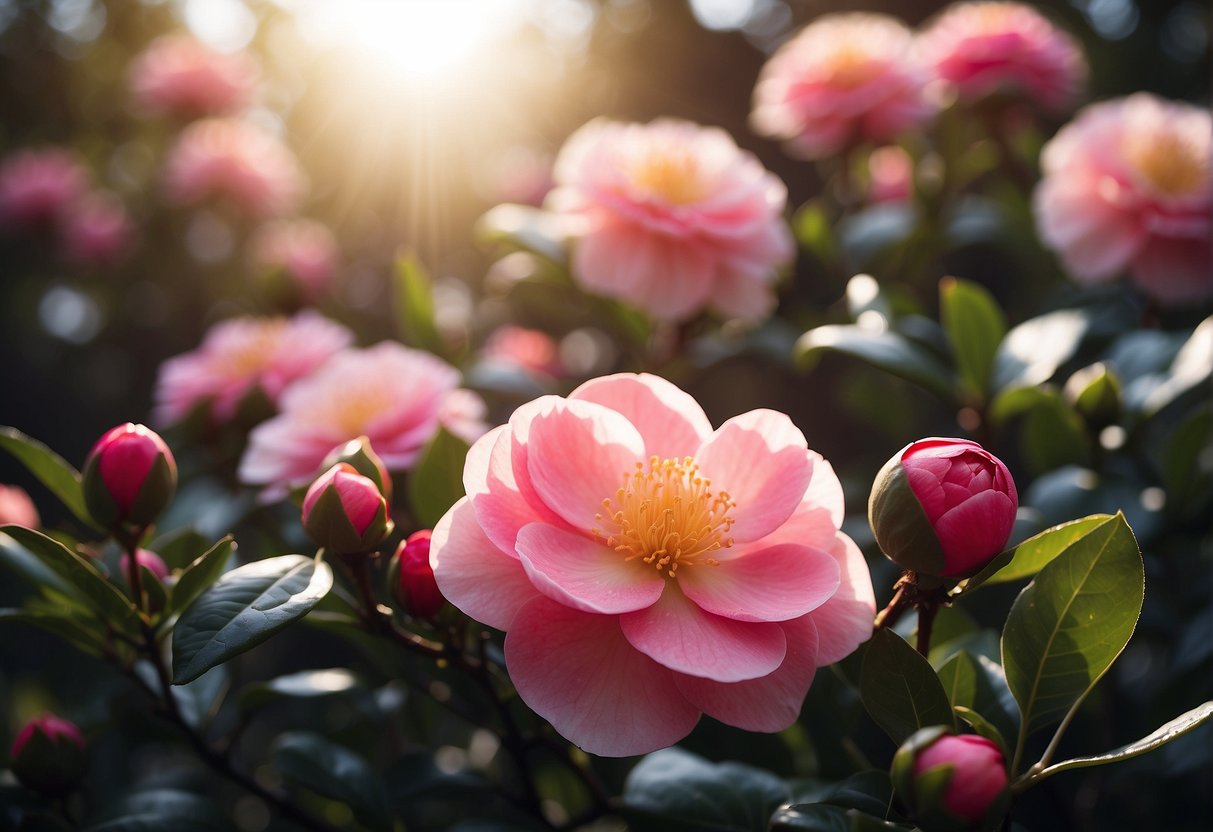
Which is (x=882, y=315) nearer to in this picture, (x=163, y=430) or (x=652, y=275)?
(x=652, y=275)

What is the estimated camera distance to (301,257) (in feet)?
6.12

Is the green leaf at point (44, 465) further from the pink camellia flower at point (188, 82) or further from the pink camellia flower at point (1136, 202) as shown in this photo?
the pink camellia flower at point (188, 82)

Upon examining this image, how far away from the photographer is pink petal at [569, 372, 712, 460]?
724 mm

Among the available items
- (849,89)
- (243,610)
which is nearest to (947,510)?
(243,610)

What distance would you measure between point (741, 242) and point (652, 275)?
13 centimetres

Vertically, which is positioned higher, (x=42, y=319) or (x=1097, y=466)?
(x=1097, y=466)

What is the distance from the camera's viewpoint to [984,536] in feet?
1.92

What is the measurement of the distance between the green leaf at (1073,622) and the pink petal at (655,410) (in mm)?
265

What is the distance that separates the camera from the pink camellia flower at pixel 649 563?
0.61 meters

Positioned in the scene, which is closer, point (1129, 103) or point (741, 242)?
point (741, 242)

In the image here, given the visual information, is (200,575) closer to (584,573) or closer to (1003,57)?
(584,573)

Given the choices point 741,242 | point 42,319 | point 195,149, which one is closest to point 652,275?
point 741,242

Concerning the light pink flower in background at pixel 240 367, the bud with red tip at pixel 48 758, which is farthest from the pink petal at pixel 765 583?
the light pink flower in background at pixel 240 367

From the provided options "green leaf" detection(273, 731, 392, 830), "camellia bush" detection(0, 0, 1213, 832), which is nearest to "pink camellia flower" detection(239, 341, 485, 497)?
"camellia bush" detection(0, 0, 1213, 832)
